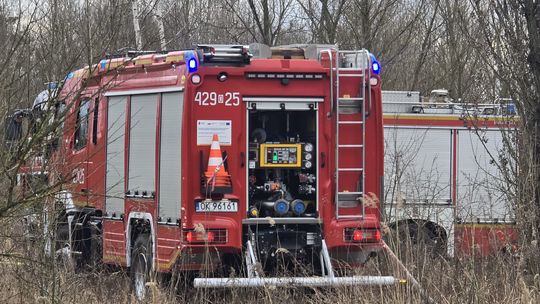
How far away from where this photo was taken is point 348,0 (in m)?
20.0

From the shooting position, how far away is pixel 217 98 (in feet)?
32.8

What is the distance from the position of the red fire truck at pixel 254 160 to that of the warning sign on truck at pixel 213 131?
0.01 m

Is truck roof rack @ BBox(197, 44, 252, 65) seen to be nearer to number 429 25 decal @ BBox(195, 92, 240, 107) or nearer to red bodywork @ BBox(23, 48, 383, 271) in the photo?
red bodywork @ BBox(23, 48, 383, 271)

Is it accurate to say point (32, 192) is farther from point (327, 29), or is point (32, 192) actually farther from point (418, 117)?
point (327, 29)

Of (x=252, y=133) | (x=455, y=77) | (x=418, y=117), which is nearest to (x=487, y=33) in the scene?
(x=252, y=133)

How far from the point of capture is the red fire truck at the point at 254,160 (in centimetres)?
991

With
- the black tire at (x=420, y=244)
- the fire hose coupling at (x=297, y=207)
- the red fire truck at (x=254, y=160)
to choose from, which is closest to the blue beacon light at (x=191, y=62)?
the red fire truck at (x=254, y=160)

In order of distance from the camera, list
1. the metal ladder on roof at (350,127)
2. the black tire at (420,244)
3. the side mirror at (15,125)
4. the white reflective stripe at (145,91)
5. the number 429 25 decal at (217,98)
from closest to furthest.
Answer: the side mirror at (15,125)
the black tire at (420,244)
the number 429 25 decal at (217,98)
the white reflective stripe at (145,91)
the metal ladder on roof at (350,127)

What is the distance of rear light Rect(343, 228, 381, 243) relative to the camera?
10.3 meters

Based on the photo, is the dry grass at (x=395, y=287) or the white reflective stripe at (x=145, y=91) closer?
A: the dry grass at (x=395, y=287)

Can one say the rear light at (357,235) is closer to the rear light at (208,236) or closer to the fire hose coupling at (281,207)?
the fire hose coupling at (281,207)

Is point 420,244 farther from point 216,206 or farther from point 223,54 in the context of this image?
point 223,54

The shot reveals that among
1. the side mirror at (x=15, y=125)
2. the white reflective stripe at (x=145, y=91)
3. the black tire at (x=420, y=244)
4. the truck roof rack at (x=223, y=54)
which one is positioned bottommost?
the black tire at (x=420, y=244)

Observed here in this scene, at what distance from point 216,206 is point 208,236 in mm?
342
